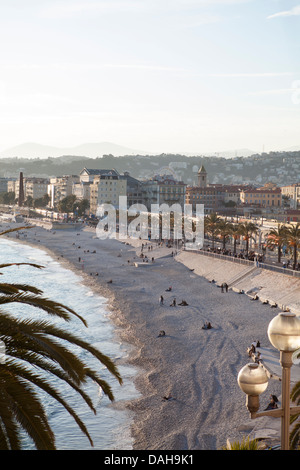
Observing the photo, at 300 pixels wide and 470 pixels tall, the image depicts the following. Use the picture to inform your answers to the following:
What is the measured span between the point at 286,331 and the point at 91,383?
23678 mm

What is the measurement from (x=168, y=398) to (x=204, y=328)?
12.2m

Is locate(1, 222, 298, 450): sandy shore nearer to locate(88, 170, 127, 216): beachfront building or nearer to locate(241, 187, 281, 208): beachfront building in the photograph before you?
locate(241, 187, 281, 208): beachfront building

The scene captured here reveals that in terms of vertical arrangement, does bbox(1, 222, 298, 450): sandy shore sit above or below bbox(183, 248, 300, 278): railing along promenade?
below

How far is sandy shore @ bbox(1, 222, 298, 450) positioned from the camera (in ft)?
70.9

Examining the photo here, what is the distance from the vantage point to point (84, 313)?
42781 mm

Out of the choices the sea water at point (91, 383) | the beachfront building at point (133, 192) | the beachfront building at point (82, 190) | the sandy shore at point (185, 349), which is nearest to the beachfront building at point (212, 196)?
the beachfront building at point (133, 192)

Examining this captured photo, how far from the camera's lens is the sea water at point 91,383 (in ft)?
69.9

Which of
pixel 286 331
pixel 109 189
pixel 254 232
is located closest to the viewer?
pixel 286 331

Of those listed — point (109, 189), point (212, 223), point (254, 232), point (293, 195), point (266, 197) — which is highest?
point (109, 189)

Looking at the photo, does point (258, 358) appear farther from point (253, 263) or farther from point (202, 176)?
point (202, 176)

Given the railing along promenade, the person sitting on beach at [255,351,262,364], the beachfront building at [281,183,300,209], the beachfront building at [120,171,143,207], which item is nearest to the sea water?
the person sitting on beach at [255,351,262,364]

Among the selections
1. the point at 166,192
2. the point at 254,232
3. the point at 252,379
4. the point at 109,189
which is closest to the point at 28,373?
the point at 252,379

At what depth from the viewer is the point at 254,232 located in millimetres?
67938
